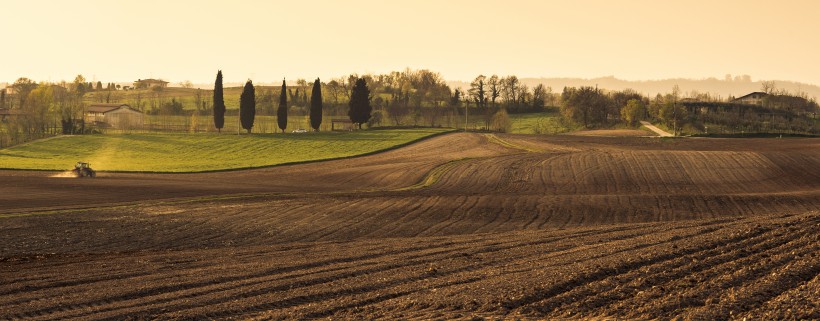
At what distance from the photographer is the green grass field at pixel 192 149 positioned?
86.6m

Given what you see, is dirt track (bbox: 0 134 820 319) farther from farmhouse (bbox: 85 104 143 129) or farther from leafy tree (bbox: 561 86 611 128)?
leafy tree (bbox: 561 86 611 128)

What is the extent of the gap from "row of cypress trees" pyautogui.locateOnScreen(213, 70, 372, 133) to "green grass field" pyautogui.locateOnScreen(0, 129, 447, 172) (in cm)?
466

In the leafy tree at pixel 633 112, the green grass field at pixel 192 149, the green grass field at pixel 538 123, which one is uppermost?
the leafy tree at pixel 633 112

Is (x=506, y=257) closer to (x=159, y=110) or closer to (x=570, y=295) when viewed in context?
(x=570, y=295)

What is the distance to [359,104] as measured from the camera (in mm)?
127000

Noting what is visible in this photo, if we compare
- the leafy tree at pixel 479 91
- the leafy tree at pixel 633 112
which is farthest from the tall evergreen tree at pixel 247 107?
the leafy tree at pixel 479 91

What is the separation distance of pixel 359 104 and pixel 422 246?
95.7m

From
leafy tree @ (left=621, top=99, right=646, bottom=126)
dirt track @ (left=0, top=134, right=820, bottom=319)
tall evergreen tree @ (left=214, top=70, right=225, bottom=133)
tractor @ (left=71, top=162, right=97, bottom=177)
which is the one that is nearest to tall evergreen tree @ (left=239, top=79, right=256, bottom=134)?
tall evergreen tree @ (left=214, top=70, right=225, bottom=133)

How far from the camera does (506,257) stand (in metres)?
29.5

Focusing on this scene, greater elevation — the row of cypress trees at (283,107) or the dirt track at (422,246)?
the row of cypress trees at (283,107)

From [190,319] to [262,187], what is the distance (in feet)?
130

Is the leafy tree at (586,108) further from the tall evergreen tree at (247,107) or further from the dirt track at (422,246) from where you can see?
the dirt track at (422,246)

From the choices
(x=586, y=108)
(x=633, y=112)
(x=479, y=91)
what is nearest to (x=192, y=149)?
(x=586, y=108)

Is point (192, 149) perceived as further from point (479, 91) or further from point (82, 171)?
point (479, 91)
